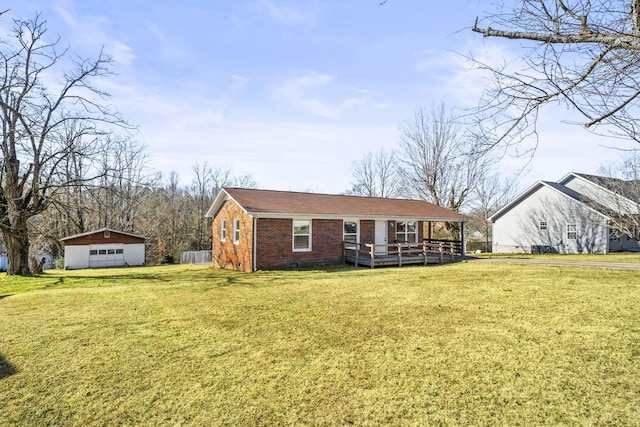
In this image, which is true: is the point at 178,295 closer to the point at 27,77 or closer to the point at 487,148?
the point at 487,148

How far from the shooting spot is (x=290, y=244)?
17.5m

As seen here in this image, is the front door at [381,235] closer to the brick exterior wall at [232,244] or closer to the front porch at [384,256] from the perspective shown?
the front porch at [384,256]

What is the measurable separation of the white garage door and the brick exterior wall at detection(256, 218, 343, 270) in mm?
19453

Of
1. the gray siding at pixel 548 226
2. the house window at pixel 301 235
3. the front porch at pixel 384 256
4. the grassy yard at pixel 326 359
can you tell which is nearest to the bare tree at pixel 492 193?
the gray siding at pixel 548 226

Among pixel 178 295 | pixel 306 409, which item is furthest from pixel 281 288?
pixel 306 409

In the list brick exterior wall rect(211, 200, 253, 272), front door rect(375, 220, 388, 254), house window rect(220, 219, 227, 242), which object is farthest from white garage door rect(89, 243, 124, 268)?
front door rect(375, 220, 388, 254)

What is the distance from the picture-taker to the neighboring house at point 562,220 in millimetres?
25984

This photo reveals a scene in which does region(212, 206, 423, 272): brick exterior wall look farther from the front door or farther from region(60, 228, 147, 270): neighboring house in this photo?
region(60, 228, 147, 270): neighboring house

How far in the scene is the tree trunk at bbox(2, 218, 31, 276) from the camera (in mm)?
15953

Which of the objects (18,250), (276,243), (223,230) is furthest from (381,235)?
(18,250)

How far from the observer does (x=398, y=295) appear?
32.6 ft

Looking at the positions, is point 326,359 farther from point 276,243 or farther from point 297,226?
point 297,226

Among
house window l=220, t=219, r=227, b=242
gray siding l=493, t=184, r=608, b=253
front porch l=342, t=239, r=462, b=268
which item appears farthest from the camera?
gray siding l=493, t=184, r=608, b=253

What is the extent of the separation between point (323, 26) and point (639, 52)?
5.11 metres
